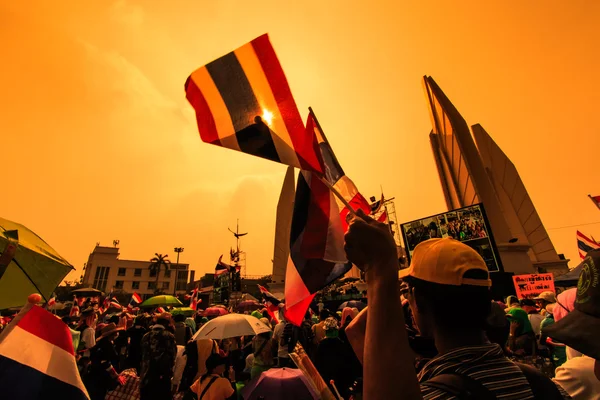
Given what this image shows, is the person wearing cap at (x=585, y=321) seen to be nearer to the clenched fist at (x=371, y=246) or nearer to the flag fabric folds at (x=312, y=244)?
the clenched fist at (x=371, y=246)

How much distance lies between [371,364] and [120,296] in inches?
2376

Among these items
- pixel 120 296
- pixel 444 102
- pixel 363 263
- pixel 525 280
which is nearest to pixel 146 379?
pixel 363 263

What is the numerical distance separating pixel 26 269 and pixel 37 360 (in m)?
0.97

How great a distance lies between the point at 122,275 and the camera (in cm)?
7525

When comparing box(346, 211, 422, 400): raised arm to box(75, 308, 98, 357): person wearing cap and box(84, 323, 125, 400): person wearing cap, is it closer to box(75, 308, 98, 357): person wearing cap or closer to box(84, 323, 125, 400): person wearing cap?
box(84, 323, 125, 400): person wearing cap

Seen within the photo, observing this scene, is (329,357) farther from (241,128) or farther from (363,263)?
(363,263)

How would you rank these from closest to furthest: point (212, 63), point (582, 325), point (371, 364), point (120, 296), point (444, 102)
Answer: point (371, 364) → point (582, 325) → point (212, 63) → point (444, 102) → point (120, 296)

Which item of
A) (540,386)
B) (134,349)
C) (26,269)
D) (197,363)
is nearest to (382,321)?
(540,386)

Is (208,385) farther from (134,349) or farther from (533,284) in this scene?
(533,284)

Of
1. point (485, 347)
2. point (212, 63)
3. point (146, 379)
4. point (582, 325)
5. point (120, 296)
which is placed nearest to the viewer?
point (485, 347)

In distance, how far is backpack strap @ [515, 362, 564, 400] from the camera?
112 centimetres

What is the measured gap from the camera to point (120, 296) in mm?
50656

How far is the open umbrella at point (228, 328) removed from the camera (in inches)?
199

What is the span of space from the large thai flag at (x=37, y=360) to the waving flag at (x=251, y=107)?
1.66 meters
